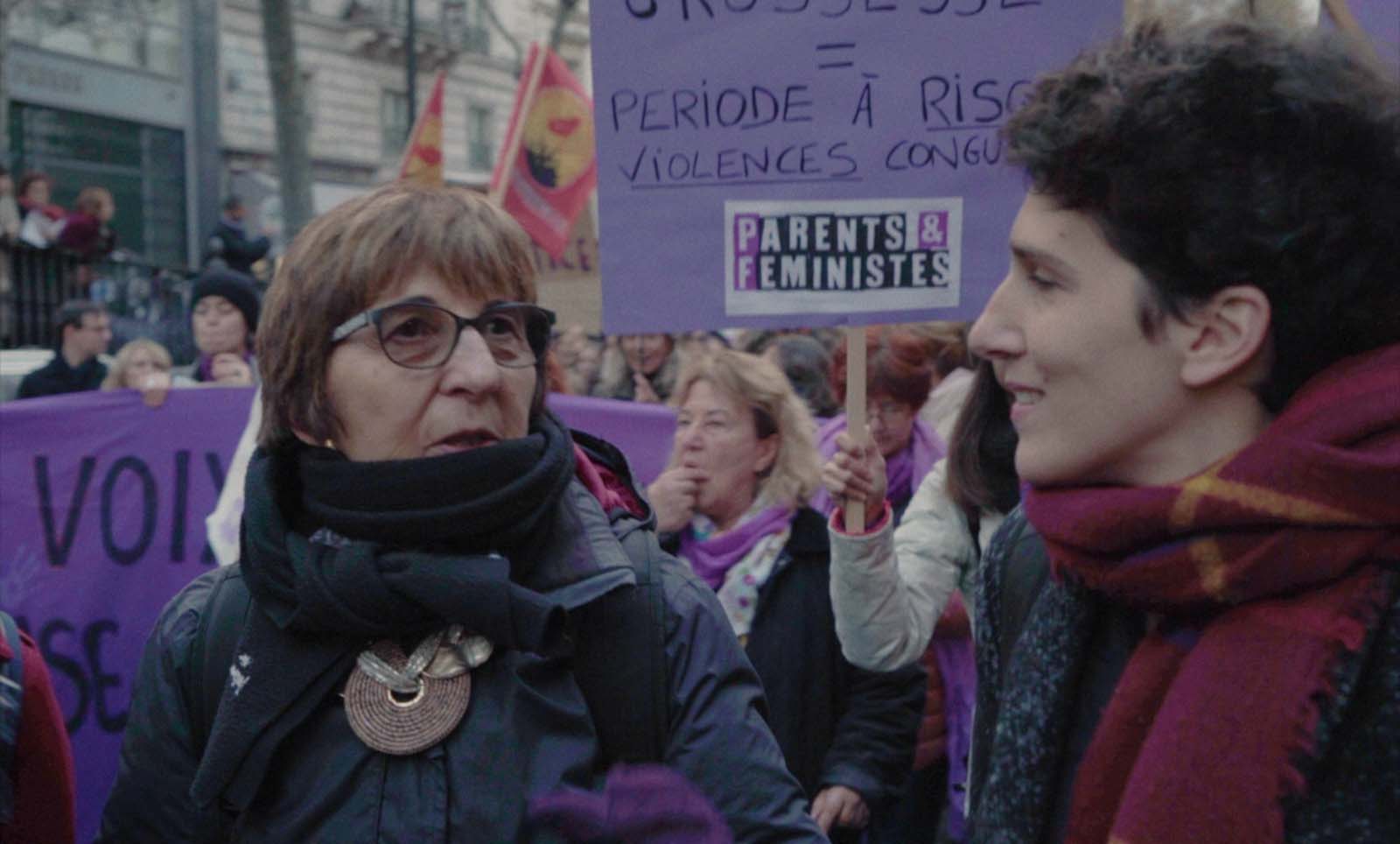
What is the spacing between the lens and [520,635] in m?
1.99

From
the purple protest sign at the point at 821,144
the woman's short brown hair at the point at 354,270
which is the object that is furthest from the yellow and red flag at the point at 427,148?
the woman's short brown hair at the point at 354,270

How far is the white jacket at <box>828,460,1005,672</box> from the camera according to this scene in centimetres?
302

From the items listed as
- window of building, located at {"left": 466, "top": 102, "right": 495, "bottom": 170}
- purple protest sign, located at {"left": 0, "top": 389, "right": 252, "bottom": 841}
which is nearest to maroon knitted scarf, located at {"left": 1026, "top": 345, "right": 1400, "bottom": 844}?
purple protest sign, located at {"left": 0, "top": 389, "right": 252, "bottom": 841}

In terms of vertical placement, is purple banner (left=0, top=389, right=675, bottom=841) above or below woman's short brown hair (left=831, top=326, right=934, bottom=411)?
below

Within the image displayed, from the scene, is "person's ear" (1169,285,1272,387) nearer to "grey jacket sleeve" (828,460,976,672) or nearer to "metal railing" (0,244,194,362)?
"grey jacket sleeve" (828,460,976,672)

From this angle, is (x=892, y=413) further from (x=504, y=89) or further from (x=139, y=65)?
(x=504, y=89)

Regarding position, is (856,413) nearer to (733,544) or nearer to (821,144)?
(821,144)

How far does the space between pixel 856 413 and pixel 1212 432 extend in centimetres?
136

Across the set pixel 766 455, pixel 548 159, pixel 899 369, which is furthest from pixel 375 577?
pixel 548 159

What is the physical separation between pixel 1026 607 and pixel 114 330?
12.6 m

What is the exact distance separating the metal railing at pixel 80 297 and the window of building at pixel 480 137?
2052 cm

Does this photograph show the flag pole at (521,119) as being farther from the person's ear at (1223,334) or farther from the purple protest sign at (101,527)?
the person's ear at (1223,334)

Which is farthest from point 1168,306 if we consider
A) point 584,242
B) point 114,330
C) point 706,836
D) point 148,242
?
point 148,242

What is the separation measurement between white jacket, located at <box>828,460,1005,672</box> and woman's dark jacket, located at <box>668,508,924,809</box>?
0.34m
